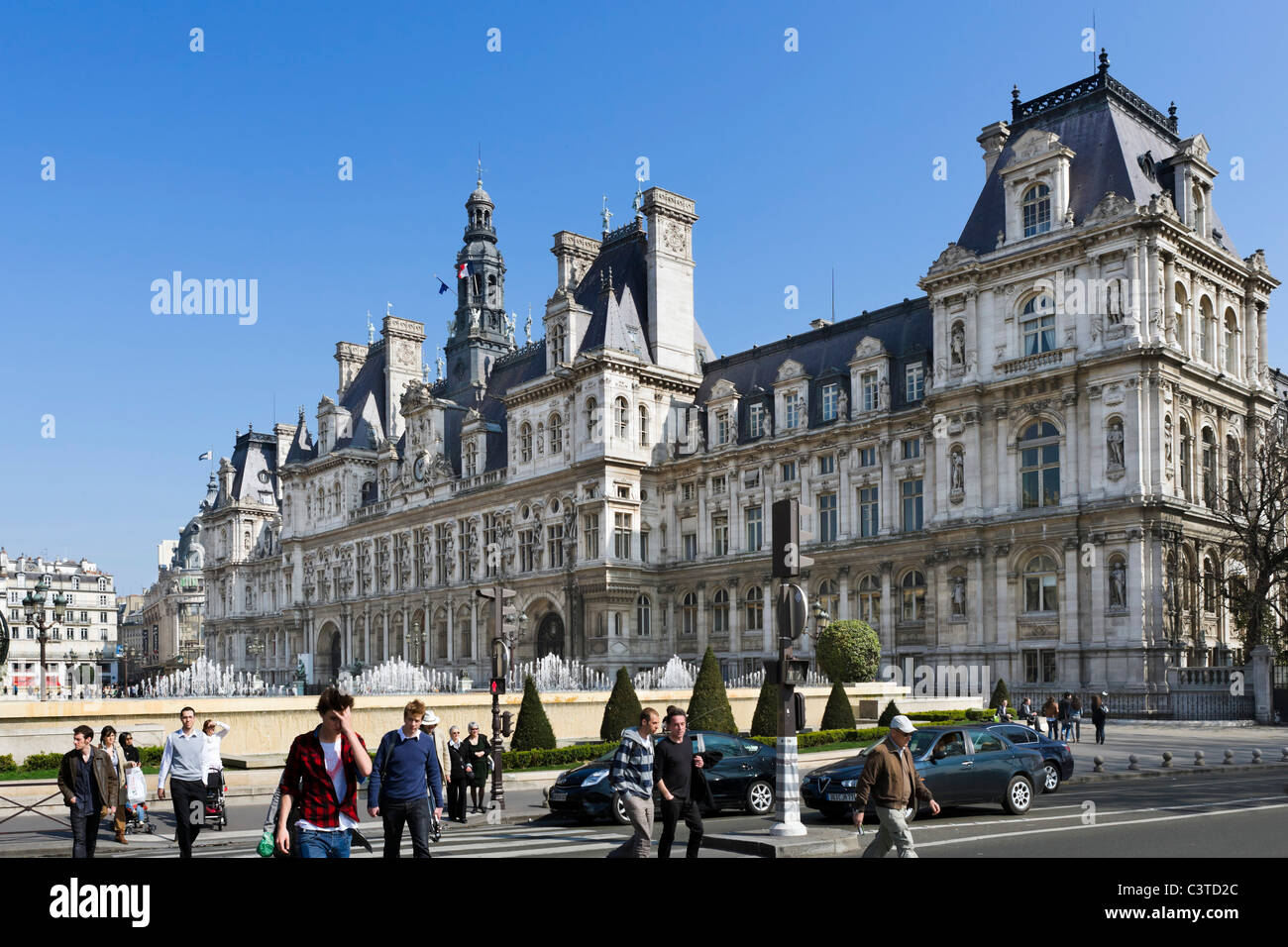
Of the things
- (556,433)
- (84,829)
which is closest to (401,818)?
(84,829)

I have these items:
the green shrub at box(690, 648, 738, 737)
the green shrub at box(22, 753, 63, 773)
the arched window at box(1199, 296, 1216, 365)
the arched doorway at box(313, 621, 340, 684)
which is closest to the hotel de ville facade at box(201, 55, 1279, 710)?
the arched window at box(1199, 296, 1216, 365)

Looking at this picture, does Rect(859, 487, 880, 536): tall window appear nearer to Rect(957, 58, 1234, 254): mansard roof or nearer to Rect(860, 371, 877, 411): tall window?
Rect(860, 371, 877, 411): tall window

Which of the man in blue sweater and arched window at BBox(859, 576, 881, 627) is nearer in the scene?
the man in blue sweater

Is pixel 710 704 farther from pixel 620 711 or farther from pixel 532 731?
pixel 532 731

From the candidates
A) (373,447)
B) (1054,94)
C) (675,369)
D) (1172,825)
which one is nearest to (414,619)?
(373,447)

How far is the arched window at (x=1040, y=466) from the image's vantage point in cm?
4634

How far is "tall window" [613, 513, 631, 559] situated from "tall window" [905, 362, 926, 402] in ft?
54.2

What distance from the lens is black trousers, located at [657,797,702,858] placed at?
13.2 m

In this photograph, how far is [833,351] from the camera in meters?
59.3

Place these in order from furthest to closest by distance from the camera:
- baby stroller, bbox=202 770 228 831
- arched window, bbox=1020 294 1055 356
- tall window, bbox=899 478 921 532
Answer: tall window, bbox=899 478 921 532 < arched window, bbox=1020 294 1055 356 < baby stroller, bbox=202 770 228 831

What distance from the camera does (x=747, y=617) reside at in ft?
197

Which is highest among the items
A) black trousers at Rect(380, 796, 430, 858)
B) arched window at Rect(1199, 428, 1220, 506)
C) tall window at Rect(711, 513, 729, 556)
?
arched window at Rect(1199, 428, 1220, 506)
